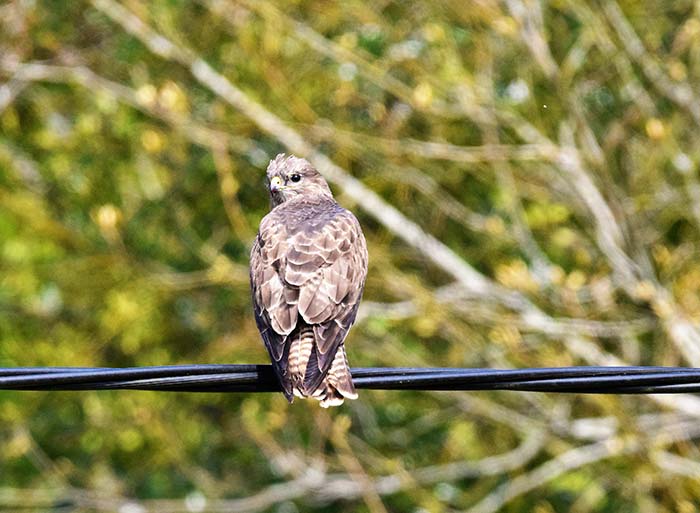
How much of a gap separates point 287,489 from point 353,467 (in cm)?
95

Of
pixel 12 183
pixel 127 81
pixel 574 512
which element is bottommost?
pixel 574 512

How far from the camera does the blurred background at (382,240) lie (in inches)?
345

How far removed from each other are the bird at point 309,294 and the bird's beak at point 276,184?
799 mm

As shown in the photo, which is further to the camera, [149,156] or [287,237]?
[149,156]

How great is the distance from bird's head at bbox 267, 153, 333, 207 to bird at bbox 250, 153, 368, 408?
770 millimetres

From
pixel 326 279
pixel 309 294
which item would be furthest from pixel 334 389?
pixel 326 279

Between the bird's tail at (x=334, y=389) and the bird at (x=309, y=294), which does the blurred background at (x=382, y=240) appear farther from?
the bird's tail at (x=334, y=389)

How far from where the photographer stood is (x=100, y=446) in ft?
40.7

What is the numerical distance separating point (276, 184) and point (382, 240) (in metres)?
2.54

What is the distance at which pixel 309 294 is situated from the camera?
575 cm

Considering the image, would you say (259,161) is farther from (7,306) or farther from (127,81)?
(7,306)

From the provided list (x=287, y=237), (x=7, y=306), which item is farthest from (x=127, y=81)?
(x=287, y=237)

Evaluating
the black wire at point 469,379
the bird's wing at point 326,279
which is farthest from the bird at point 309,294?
the black wire at point 469,379

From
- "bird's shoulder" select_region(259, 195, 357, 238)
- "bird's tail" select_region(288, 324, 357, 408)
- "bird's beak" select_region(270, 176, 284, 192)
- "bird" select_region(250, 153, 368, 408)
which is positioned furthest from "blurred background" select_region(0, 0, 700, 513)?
"bird's tail" select_region(288, 324, 357, 408)
